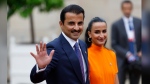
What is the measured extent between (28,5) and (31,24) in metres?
1.57

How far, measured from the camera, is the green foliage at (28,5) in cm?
1150

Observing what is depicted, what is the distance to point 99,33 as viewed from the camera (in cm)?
455

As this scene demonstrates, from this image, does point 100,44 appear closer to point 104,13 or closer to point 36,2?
point 36,2

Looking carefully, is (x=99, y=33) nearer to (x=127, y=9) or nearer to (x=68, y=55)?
(x=68, y=55)

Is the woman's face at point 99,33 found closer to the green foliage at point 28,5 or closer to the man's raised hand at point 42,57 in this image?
the man's raised hand at point 42,57

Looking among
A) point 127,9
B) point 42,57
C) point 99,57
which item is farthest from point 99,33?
point 127,9

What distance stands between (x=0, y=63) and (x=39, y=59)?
0.90 ft

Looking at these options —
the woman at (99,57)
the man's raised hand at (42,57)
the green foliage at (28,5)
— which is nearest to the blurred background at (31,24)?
the green foliage at (28,5)

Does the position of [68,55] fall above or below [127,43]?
above

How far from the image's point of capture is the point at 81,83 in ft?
13.4

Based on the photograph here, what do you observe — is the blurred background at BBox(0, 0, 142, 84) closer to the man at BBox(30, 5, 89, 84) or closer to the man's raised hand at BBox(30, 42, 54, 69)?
the man at BBox(30, 5, 89, 84)

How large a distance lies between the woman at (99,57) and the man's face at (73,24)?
403 millimetres

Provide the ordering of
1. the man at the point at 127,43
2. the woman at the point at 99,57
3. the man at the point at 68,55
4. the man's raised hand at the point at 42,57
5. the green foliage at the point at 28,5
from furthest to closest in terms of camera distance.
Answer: the green foliage at the point at 28,5
the man at the point at 127,43
the woman at the point at 99,57
the man at the point at 68,55
the man's raised hand at the point at 42,57

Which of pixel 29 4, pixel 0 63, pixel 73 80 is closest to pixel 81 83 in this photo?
pixel 73 80
